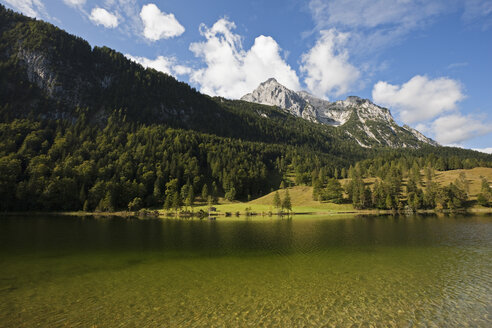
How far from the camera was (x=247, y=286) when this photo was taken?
23.0m

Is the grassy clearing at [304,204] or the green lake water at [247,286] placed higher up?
the grassy clearing at [304,204]

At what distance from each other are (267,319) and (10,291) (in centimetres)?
2261

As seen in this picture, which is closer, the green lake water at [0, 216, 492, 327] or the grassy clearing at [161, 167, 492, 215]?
the green lake water at [0, 216, 492, 327]

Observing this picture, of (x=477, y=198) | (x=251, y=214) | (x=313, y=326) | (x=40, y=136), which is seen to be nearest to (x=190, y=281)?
(x=313, y=326)

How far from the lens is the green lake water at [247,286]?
16.4 meters

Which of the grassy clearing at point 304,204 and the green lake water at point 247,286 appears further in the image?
the grassy clearing at point 304,204

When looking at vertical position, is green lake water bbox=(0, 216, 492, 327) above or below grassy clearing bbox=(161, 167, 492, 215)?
below

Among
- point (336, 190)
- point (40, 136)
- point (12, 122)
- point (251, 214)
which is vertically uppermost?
point (12, 122)

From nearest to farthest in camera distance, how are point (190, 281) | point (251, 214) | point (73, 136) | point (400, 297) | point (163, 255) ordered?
1. point (400, 297)
2. point (190, 281)
3. point (163, 255)
4. point (251, 214)
5. point (73, 136)

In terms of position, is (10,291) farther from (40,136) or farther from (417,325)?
(40,136)

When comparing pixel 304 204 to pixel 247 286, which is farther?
pixel 304 204

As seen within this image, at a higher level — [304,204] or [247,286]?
[304,204]

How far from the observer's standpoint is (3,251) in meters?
37.3

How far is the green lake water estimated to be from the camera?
16438mm
